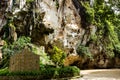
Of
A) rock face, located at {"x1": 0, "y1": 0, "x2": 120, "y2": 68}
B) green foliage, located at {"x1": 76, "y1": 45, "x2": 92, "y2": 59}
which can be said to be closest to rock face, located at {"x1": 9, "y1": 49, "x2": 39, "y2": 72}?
rock face, located at {"x1": 0, "y1": 0, "x2": 120, "y2": 68}

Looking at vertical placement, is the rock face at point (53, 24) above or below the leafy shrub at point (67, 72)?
above

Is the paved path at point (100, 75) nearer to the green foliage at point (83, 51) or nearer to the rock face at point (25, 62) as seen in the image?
the rock face at point (25, 62)

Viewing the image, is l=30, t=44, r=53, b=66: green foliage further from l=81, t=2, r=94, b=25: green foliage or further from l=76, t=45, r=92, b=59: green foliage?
l=81, t=2, r=94, b=25: green foliage

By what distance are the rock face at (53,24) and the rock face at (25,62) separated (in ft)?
22.6

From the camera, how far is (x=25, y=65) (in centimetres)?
1401

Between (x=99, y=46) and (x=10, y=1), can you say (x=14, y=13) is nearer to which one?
(x=10, y=1)

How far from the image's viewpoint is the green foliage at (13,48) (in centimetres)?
1889

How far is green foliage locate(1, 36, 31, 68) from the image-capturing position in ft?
62.0

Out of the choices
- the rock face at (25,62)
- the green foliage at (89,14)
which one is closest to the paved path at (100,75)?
the rock face at (25,62)

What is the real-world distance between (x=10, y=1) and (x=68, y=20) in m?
6.89

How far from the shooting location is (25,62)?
13977 mm

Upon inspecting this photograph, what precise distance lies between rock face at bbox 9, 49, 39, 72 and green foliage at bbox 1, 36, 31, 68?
461 centimetres

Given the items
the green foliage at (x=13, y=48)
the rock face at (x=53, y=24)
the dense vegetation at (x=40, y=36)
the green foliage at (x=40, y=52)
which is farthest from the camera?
the rock face at (x=53, y=24)

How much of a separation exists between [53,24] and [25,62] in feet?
30.5
